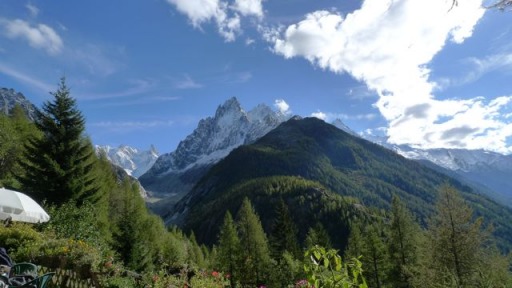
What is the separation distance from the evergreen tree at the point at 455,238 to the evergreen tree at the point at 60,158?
27.8 meters

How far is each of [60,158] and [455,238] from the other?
103ft

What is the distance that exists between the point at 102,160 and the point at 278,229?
3070 centimetres

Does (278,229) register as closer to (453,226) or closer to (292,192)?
(453,226)

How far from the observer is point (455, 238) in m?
29.3

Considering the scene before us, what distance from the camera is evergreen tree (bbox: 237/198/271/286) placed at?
55594 mm

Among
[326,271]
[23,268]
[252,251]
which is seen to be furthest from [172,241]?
[326,271]

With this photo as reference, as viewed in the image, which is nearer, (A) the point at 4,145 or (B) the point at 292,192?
(A) the point at 4,145

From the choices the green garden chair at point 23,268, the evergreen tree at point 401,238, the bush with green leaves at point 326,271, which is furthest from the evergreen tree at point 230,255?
the bush with green leaves at point 326,271

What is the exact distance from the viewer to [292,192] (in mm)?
174250

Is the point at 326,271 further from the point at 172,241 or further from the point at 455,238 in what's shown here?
the point at 172,241

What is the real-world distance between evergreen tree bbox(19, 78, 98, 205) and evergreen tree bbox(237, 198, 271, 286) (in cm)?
2939

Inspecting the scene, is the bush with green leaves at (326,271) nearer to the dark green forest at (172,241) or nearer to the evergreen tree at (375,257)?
the dark green forest at (172,241)

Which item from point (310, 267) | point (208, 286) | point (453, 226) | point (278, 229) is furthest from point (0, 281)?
point (278, 229)

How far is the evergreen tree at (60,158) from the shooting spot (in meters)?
29.8
